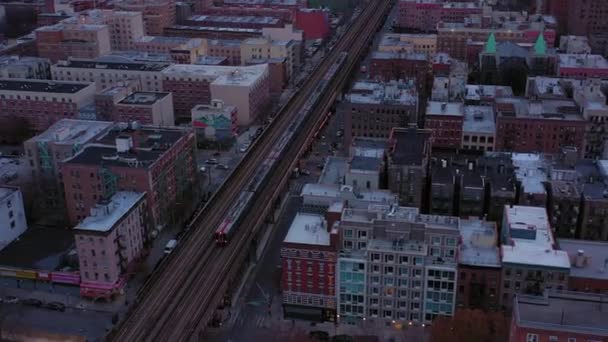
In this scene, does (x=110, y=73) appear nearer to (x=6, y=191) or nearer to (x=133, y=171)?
(x=6, y=191)

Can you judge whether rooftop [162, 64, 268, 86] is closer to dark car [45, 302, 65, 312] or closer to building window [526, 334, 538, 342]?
dark car [45, 302, 65, 312]

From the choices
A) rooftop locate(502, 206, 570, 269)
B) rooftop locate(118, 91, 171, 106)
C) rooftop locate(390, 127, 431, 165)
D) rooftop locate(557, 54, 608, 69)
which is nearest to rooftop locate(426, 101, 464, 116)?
rooftop locate(390, 127, 431, 165)

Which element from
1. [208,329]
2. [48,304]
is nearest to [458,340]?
[208,329]

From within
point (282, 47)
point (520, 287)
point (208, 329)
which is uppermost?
point (282, 47)

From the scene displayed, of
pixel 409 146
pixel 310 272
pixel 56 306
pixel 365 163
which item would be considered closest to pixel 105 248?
pixel 56 306

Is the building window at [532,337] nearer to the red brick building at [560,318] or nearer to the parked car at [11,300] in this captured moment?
the red brick building at [560,318]

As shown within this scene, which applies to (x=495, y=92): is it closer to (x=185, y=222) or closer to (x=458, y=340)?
(x=185, y=222)
